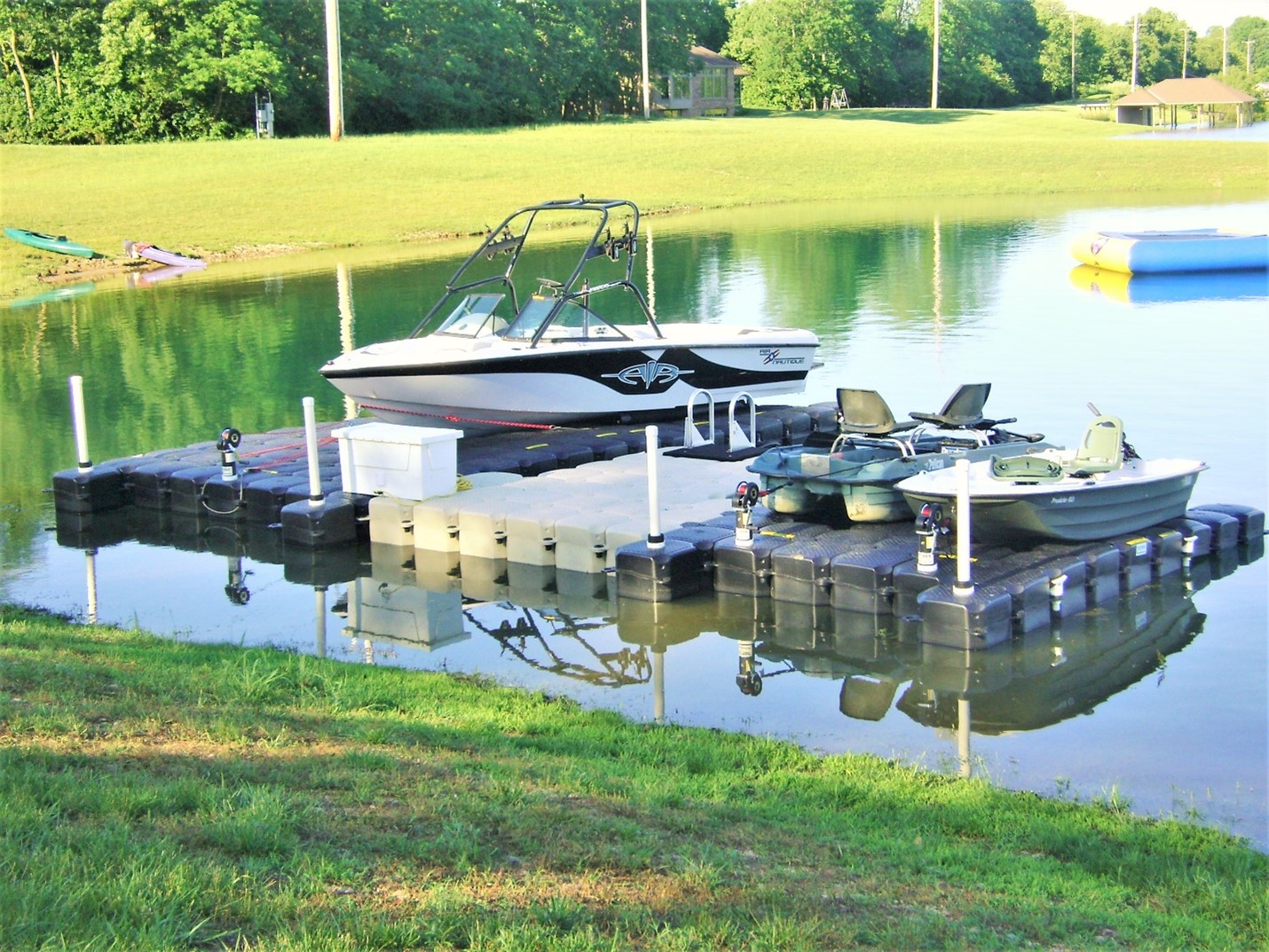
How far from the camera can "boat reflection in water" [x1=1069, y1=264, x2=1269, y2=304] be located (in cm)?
3169

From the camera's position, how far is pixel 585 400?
56.5 ft

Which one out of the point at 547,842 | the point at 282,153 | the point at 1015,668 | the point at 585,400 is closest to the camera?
the point at 547,842

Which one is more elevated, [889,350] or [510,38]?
[510,38]

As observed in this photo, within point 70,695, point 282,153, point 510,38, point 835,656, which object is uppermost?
point 510,38

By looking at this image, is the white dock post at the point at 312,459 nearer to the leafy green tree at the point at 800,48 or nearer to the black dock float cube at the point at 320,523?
the black dock float cube at the point at 320,523

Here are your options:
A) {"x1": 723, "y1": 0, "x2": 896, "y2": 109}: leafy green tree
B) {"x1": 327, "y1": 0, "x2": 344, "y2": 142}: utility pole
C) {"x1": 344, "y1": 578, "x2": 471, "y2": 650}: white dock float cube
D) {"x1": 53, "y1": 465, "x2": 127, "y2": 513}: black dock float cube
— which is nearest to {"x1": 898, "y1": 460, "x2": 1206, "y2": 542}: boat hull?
{"x1": 344, "y1": 578, "x2": 471, "y2": 650}: white dock float cube

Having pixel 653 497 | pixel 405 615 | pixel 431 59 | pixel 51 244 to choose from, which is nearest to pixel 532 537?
pixel 405 615

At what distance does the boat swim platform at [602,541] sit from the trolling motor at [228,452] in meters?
0.12

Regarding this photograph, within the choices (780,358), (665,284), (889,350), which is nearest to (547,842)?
(780,358)

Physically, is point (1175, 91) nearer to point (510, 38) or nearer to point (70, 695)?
point (510, 38)

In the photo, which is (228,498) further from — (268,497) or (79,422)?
(79,422)

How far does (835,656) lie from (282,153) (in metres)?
53.1

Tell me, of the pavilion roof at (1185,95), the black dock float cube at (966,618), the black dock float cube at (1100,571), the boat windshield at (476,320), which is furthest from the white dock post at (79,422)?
the pavilion roof at (1185,95)

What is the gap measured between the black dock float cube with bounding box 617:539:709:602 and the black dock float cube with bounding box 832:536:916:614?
1.17 meters
